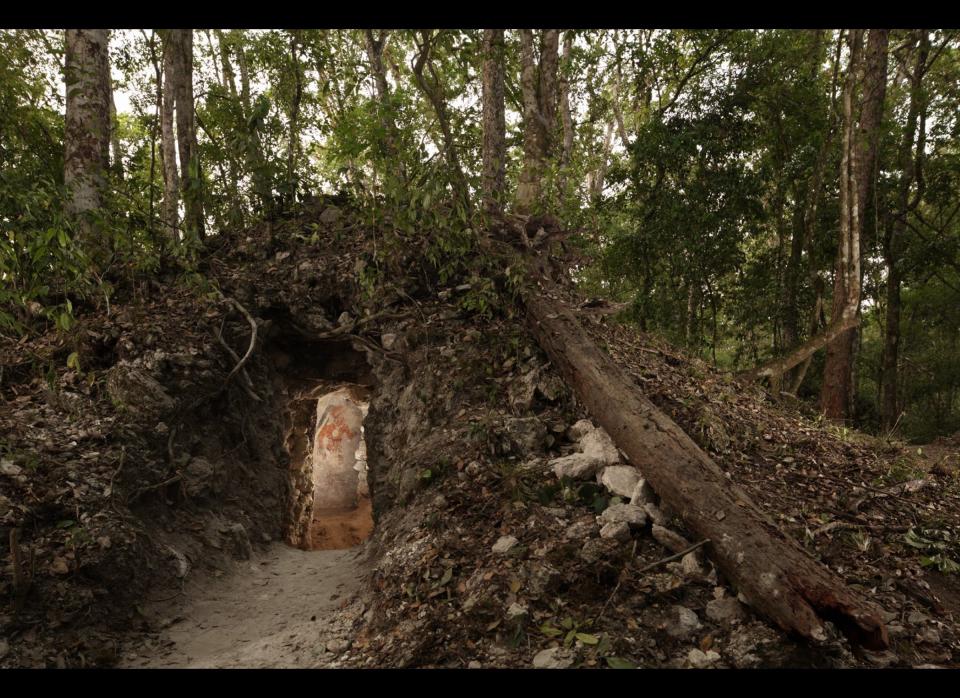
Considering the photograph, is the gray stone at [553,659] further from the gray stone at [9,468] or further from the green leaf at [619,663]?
the gray stone at [9,468]

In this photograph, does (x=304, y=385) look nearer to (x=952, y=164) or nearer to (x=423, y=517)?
(x=423, y=517)

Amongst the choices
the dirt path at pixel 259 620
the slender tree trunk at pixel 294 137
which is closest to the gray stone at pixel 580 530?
the dirt path at pixel 259 620

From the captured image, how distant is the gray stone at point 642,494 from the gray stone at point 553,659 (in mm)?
1188

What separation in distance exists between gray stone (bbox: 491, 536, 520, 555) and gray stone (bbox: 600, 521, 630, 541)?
605 millimetres

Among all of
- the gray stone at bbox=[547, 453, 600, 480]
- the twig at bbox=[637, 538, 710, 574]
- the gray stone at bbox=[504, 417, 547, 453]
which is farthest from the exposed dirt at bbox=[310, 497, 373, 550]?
the twig at bbox=[637, 538, 710, 574]

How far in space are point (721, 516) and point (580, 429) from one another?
145cm

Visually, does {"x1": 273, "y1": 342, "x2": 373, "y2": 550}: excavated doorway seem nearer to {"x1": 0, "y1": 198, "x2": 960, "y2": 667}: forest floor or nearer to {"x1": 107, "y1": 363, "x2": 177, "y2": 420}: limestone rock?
{"x1": 0, "y1": 198, "x2": 960, "y2": 667}: forest floor

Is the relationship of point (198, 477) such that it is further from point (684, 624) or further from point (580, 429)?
point (684, 624)

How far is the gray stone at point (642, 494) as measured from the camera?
3.51m

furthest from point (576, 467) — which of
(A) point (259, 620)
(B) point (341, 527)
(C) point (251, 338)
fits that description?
(B) point (341, 527)

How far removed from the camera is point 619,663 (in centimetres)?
252

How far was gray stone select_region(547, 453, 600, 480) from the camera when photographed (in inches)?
154

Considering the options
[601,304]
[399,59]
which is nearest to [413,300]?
[601,304]

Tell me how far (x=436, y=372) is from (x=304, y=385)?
3182 mm
